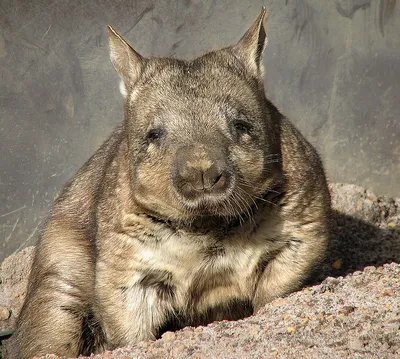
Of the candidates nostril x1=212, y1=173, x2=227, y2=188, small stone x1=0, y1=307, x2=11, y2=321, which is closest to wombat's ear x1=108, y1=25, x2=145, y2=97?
nostril x1=212, y1=173, x2=227, y2=188

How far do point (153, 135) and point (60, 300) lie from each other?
142cm

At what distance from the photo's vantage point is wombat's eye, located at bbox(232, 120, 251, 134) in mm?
4773

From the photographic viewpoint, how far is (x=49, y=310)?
A: 566cm

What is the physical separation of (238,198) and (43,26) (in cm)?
269

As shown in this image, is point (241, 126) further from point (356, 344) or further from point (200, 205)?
point (356, 344)

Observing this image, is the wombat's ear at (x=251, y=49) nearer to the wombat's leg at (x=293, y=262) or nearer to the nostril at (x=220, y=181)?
the wombat's leg at (x=293, y=262)

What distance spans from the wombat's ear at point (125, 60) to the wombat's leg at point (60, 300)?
1.03m

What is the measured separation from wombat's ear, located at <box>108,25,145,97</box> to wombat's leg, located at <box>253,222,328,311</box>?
1275 millimetres

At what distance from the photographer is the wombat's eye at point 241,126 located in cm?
477

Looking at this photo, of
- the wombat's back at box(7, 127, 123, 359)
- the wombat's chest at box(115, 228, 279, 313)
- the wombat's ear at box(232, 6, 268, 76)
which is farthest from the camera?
the wombat's back at box(7, 127, 123, 359)

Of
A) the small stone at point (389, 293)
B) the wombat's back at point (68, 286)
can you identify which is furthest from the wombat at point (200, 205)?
the small stone at point (389, 293)

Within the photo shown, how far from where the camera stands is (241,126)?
4.80m

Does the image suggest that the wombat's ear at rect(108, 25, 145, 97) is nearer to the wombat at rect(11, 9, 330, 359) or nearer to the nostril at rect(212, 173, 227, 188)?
the wombat at rect(11, 9, 330, 359)

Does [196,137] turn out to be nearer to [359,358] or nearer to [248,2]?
[359,358]
